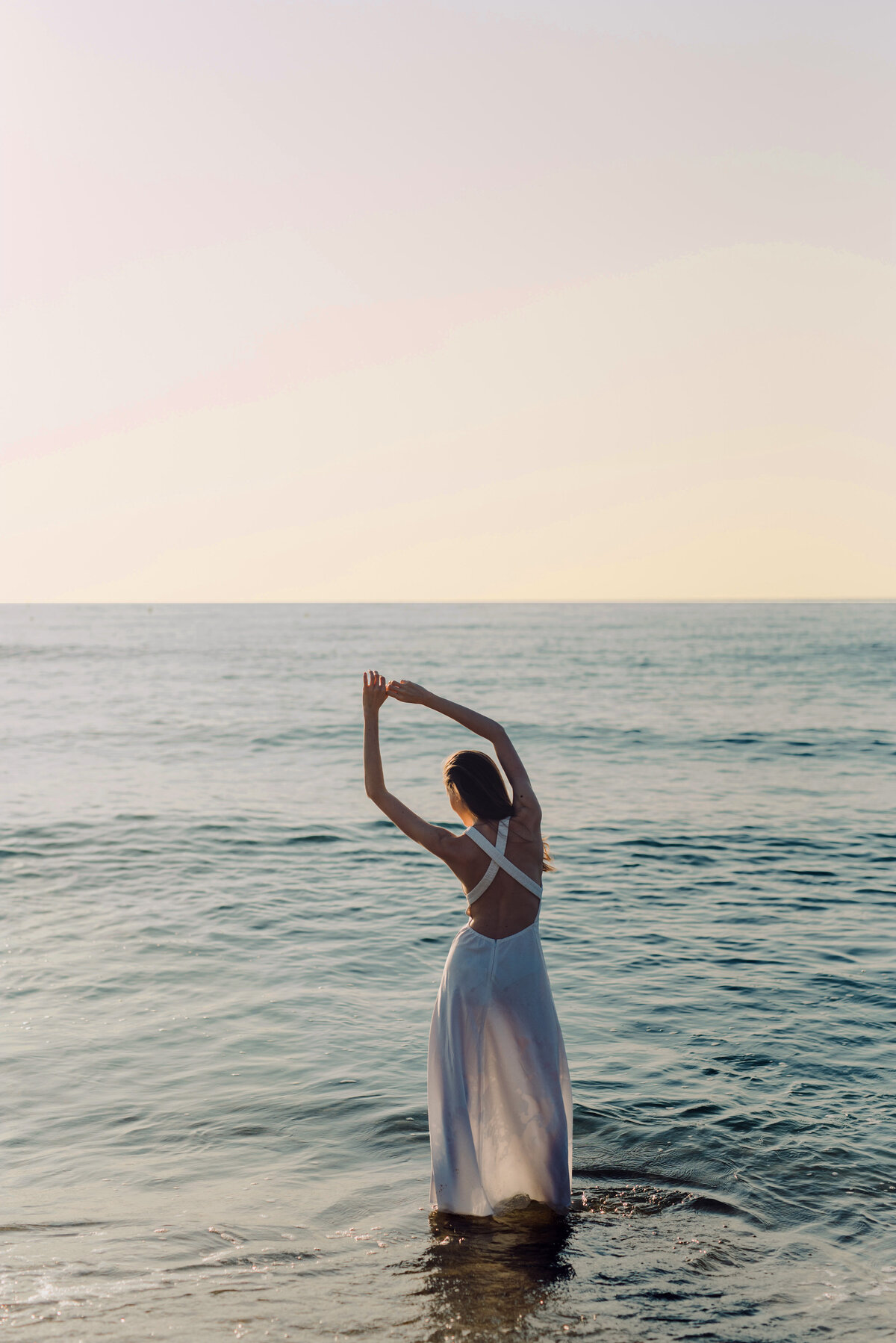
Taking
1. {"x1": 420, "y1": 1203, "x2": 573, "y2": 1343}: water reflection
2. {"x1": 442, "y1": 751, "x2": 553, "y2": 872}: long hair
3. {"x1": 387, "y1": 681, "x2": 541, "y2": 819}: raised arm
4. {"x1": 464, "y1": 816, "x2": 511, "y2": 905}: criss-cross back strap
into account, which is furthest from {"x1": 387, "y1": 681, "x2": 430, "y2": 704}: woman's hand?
{"x1": 420, "y1": 1203, "x2": 573, "y2": 1343}: water reflection

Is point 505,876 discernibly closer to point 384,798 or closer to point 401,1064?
point 384,798

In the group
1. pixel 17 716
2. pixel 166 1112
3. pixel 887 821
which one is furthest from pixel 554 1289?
pixel 17 716

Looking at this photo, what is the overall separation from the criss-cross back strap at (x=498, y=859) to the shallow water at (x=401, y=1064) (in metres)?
1.66

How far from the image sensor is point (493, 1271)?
473 centimetres

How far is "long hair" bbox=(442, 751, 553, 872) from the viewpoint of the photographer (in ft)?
15.7

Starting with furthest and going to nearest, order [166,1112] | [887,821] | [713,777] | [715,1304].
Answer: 1. [713,777]
2. [887,821]
3. [166,1112]
4. [715,1304]

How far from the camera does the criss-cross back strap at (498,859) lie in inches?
188

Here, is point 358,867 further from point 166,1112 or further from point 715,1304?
point 715,1304

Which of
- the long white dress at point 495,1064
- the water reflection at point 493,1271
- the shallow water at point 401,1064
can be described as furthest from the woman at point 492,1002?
the shallow water at point 401,1064

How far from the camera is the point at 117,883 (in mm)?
13375

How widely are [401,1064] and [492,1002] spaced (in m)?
3.22

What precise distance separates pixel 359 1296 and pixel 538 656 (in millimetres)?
67399

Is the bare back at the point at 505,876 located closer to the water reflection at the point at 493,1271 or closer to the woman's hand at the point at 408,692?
the woman's hand at the point at 408,692

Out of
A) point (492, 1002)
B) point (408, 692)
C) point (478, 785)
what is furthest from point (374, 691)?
point (492, 1002)
